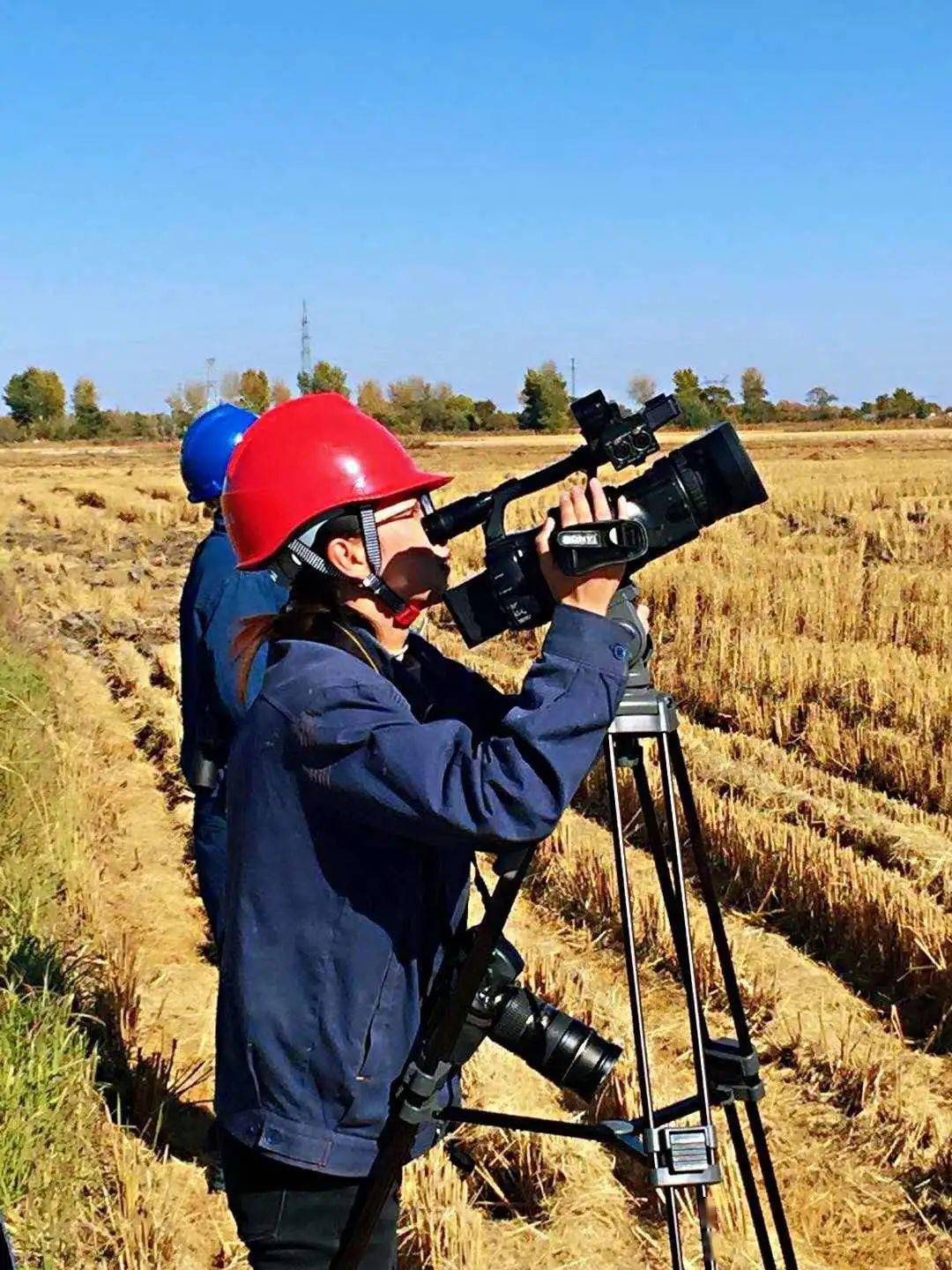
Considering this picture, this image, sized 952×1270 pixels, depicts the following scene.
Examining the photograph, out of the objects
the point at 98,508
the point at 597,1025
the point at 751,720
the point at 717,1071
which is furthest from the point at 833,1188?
the point at 98,508

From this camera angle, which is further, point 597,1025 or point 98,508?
point 98,508

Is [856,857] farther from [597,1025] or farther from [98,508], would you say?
[98,508]

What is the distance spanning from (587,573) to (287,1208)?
1222 mm

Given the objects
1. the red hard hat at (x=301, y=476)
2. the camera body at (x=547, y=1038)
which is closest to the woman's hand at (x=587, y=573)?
the red hard hat at (x=301, y=476)

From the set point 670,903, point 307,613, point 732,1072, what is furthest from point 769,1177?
point 307,613

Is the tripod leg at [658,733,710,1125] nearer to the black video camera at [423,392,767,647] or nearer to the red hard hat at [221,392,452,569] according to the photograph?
the black video camera at [423,392,767,647]

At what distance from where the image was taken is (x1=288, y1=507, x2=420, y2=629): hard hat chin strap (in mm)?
2238

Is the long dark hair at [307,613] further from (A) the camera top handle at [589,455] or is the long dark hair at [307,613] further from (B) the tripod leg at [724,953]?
(B) the tripod leg at [724,953]

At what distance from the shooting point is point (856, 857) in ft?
19.3

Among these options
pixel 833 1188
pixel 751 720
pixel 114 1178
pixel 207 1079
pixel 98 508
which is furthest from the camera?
pixel 98 508

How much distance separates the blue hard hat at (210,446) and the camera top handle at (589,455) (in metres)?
2.67

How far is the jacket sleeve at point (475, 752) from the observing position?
1878 millimetres

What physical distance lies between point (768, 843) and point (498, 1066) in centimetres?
207

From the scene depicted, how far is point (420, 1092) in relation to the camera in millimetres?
2062
